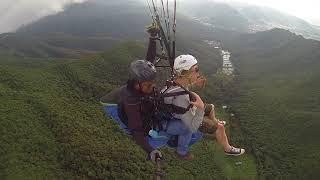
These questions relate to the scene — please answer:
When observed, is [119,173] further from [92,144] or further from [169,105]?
[169,105]

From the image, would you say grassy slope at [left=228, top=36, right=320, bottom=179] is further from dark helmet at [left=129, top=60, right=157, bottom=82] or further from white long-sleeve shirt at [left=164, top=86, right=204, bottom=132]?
dark helmet at [left=129, top=60, right=157, bottom=82]

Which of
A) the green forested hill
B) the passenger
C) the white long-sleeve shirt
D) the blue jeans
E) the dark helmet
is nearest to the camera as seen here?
the dark helmet

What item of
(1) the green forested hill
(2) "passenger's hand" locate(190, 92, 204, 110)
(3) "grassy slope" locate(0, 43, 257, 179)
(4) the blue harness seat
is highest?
(2) "passenger's hand" locate(190, 92, 204, 110)

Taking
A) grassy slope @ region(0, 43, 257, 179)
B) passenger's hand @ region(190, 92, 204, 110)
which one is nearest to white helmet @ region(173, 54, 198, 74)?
passenger's hand @ region(190, 92, 204, 110)

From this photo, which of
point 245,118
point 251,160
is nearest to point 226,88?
point 245,118

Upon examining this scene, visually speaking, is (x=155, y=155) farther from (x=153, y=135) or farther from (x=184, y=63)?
(x=184, y=63)

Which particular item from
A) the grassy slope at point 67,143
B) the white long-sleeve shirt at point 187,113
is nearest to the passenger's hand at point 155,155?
the white long-sleeve shirt at point 187,113
